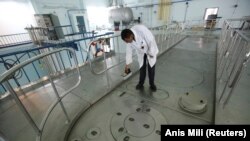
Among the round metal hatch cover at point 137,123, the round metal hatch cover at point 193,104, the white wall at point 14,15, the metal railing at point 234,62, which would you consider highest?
the white wall at point 14,15

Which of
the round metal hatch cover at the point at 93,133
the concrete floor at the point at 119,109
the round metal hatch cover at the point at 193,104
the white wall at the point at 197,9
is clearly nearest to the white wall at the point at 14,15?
the concrete floor at the point at 119,109

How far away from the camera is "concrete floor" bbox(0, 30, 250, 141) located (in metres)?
1.60

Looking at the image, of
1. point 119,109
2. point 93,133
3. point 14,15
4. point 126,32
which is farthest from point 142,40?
point 14,15

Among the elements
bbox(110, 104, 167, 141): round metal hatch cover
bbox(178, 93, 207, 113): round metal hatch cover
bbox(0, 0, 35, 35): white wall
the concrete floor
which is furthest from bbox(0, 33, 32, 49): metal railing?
bbox(178, 93, 207, 113): round metal hatch cover

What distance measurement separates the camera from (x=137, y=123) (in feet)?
5.54

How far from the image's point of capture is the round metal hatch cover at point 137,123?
4.99 ft

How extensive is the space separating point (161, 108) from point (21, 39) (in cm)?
963

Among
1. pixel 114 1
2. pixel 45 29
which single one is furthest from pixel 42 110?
pixel 114 1

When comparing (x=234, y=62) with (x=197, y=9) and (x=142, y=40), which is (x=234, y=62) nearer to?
(x=142, y=40)

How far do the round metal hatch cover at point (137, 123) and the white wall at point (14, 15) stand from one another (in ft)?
29.6

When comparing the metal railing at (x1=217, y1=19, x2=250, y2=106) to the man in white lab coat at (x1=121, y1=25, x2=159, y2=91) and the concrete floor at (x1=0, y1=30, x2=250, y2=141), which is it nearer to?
the concrete floor at (x1=0, y1=30, x2=250, y2=141)

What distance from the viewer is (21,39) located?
305 inches

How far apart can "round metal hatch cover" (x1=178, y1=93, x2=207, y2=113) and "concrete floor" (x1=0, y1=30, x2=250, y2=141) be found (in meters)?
0.05

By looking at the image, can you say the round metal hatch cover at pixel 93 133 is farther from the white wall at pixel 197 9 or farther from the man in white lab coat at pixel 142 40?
the white wall at pixel 197 9
